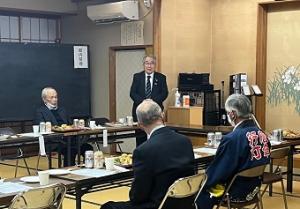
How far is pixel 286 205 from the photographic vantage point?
473 centimetres

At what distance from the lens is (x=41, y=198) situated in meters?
2.73

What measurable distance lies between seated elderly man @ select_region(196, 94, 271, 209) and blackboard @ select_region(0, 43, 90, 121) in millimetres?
5088

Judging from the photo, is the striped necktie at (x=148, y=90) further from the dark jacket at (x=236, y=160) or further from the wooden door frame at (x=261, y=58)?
the dark jacket at (x=236, y=160)

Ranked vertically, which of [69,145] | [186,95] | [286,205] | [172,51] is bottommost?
[286,205]

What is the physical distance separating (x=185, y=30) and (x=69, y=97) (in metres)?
2.26

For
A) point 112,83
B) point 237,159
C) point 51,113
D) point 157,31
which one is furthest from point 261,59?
point 237,159

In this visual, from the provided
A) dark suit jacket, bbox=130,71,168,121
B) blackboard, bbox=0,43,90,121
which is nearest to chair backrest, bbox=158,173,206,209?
dark suit jacket, bbox=130,71,168,121

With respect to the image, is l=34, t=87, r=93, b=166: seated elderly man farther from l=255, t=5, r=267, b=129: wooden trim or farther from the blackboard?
l=255, t=5, r=267, b=129: wooden trim

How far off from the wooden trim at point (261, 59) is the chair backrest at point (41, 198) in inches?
204

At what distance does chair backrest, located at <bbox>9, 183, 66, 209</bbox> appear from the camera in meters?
2.60

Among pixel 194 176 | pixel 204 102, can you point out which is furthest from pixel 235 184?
pixel 204 102

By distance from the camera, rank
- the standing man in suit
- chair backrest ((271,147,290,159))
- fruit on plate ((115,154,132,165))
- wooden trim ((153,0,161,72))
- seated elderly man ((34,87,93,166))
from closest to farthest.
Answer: fruit on plate ((115,154,132,165))
chair backrest ((271,147,290,159))
seated elderly man ((34,87,93,166))
the standing man in suit
wooden trim ((153,0,161,72))

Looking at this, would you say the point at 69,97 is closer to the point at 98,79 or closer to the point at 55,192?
the point at 98,79

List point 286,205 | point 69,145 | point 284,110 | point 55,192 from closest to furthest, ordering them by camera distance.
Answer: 1. point 55,192
2. point 286,205
3. point 69,145
4. point 284,110
